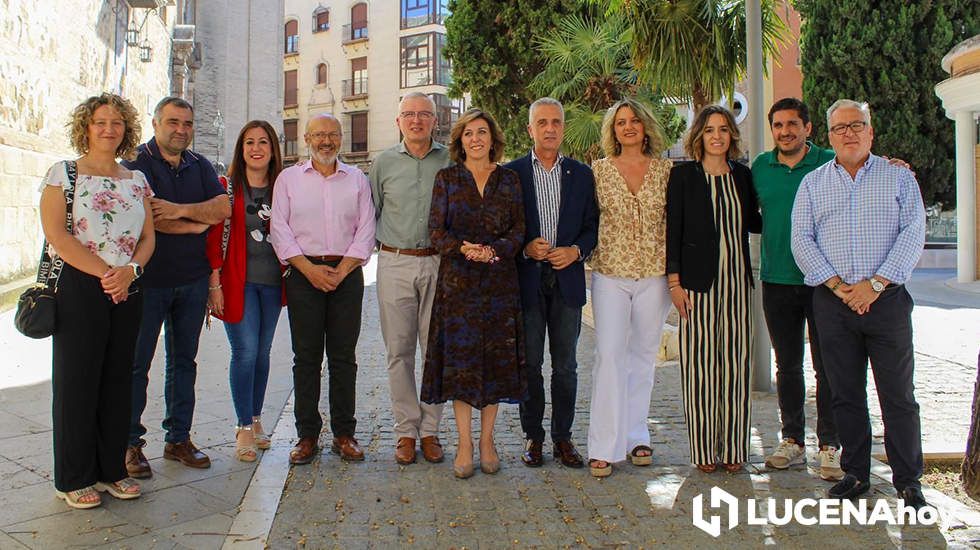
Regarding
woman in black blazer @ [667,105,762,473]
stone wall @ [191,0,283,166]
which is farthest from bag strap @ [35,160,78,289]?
stone wall @ [191,0,283,166]

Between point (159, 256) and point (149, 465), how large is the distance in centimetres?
120

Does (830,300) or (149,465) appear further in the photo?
(149,465)

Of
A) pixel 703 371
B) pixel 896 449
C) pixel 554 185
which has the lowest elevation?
pixel 896 449

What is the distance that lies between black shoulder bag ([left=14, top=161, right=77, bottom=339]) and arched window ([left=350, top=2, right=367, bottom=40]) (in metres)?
45.3

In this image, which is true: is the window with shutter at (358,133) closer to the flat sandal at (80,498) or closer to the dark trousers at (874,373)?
the flat sandal at (80,498)

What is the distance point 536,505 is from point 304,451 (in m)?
1.51

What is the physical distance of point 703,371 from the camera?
15.4 ft

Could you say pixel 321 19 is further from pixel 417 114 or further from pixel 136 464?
pixel 136 464

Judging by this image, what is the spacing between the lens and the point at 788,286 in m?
4.65

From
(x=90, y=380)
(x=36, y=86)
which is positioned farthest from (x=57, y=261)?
(x=36, y=86)

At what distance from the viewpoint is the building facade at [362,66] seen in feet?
145

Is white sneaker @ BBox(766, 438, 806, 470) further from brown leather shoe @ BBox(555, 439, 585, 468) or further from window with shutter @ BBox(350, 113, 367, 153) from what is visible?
window with shutter @ BBox(350, 113, 367, 153)

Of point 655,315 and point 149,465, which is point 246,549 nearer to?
point 149,465

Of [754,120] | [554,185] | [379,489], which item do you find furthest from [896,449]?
[754,120]
